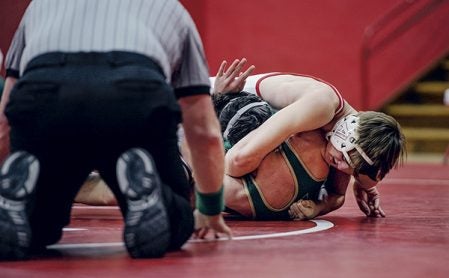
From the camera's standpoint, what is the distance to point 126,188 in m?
2.23

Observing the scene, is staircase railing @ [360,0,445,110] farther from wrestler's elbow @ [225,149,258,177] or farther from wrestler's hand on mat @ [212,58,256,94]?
wrestler's elbow @ [225,149,258,177]

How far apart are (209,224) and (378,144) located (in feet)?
2.84

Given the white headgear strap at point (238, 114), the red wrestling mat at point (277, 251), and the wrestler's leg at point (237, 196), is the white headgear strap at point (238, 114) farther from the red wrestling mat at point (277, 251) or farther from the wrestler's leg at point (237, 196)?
the red wrestling mat at point (277, 251)

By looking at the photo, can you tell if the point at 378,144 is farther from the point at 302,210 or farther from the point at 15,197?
the point at 15,197

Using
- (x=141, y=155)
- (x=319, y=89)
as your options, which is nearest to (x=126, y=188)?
(x=141, y=155)

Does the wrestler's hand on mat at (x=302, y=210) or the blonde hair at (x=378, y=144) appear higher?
the blonde hair at (x=378, y=144)

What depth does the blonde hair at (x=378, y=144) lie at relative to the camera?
10.8ft

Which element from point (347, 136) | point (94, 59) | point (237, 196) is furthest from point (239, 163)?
point (94, 59)

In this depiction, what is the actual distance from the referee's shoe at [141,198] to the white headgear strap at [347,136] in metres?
1.20

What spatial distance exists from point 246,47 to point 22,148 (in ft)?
28.1

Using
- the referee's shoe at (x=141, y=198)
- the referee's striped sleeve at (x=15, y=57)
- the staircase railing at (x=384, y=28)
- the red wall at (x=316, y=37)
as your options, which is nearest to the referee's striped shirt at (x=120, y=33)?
the referee's striped sleeve at (x=15, y=57)

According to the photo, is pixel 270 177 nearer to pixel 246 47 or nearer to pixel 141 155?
pixel 141 155

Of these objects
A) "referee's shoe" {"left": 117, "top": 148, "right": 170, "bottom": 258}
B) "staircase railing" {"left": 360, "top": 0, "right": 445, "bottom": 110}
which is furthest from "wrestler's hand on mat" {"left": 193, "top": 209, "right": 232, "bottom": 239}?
"staircase railing" {"left": 360, "top": 0, "right": 445, "bottom": 110}

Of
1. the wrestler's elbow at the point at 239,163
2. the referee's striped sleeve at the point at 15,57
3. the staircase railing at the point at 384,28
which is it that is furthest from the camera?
the staircase railing at the point at 384,28
